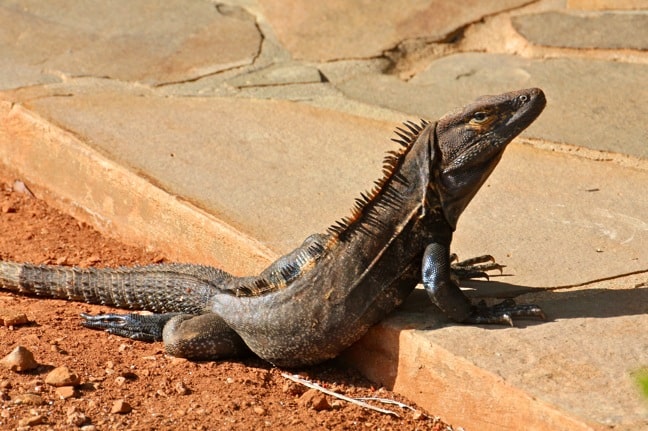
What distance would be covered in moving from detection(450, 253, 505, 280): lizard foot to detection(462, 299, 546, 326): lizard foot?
0.48 meters

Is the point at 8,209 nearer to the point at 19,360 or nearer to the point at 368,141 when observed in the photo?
the point at 368,141

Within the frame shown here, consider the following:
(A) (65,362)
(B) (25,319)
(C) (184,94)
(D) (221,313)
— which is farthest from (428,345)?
Answer: (C) (184,94)

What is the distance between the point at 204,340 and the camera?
4840mm

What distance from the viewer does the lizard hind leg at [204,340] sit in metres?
4.84

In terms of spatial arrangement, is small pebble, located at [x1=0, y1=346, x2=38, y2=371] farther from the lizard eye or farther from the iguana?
the lizard eye

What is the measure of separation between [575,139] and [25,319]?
3397 mm

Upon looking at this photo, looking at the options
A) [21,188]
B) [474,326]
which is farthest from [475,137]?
[21,188]

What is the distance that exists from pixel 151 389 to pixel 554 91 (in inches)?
153

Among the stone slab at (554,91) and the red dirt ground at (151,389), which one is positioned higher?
the stone slab at (554,91)

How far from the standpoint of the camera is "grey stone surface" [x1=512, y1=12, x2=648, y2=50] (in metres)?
7.82

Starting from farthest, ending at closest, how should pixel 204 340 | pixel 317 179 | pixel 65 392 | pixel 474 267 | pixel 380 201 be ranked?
1. pixel 317 179
2. pixel 474 267
3. pixel 204 340
4. pixel 380 201
5. pixel 65 392

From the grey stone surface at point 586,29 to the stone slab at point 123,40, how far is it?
2.14 meters

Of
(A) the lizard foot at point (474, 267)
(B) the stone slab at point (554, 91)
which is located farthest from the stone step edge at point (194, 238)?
(B) the stone slab at point (554, 91)

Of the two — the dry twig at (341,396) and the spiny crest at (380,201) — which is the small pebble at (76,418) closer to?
the dry twig at (341,396)
